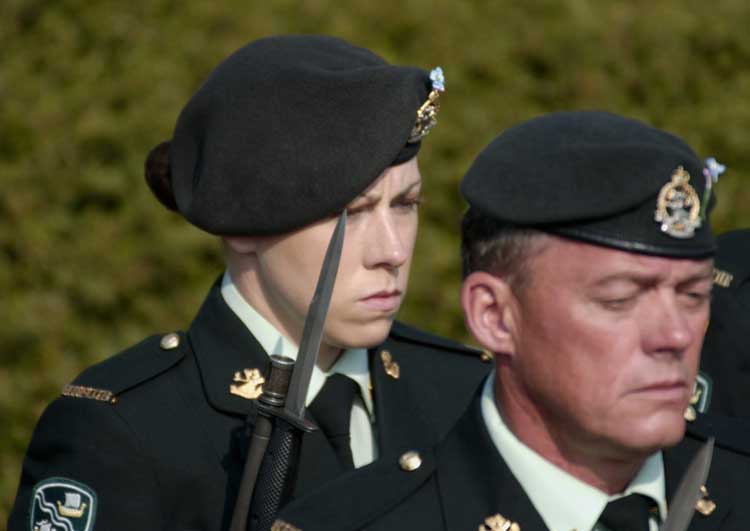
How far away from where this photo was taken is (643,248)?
306 cm

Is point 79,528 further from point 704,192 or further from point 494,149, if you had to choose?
point 704,192

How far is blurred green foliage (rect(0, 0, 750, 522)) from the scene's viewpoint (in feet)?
23.5

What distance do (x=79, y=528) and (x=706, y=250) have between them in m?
1.62

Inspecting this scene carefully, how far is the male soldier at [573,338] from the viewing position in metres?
3.05

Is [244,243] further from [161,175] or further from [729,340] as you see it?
[729,340]

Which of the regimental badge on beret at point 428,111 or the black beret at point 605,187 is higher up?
the regimental badge on beret at point 428,111

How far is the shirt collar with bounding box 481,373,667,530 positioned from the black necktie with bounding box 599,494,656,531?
14 mm

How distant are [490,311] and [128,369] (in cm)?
133

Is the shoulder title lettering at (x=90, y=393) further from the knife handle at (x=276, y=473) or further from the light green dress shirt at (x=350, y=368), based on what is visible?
the knife handle at (x=276, y=473)

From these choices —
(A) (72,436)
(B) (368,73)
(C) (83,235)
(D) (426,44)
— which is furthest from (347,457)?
(D) (426,44)

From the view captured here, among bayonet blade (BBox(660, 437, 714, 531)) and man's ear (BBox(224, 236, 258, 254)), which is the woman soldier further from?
bayonet blade (BBox(660, 437, 714, 531))

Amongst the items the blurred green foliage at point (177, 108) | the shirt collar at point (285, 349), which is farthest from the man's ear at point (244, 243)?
the blurred green foliage at point (177, 108)

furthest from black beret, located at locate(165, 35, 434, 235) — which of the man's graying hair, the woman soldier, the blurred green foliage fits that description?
the blurred green foliage

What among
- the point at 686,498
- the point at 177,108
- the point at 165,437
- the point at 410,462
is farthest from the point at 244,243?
the point at 177,108
